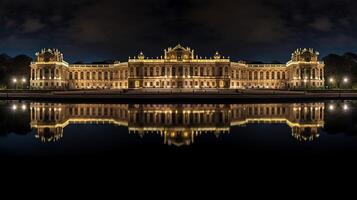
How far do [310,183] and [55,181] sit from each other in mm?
7177

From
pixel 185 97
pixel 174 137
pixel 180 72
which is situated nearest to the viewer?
pixel 174 137

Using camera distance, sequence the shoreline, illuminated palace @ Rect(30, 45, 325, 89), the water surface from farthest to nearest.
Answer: illuminated palace @ Rect(30, 45, 325, 89) → the shoreline → the water surface

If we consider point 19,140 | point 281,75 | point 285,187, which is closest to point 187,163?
point 285,187

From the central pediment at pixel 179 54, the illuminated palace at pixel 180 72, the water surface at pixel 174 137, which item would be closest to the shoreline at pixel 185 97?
the water surface at pixel 174 137

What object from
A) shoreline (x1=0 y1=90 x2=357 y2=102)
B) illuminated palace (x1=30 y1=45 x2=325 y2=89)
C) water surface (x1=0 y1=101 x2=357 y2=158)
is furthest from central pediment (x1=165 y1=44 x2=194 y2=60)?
water surface (x1=0 y1=101 x2=357 y2=158)

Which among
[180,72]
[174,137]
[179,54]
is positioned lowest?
[174,137]

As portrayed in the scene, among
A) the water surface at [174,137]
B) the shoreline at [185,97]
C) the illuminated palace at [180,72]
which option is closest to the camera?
the water surface at [174,137]

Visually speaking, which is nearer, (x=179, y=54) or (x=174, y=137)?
(x=174, y=137)

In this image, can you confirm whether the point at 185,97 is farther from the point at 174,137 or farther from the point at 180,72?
the point at 180,72

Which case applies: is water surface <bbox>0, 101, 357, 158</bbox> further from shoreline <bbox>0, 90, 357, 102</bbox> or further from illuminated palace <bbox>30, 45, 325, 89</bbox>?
illuminated palace <bbox>30, 45, 325, 89</bbox>

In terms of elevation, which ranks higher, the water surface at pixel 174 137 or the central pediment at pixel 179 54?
the central pediment at pixel 179 54

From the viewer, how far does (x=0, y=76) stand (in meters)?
100

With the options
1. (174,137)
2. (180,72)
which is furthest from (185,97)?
(180,72)

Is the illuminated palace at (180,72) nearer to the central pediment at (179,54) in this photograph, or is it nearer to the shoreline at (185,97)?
the central pediment at (179,54)
